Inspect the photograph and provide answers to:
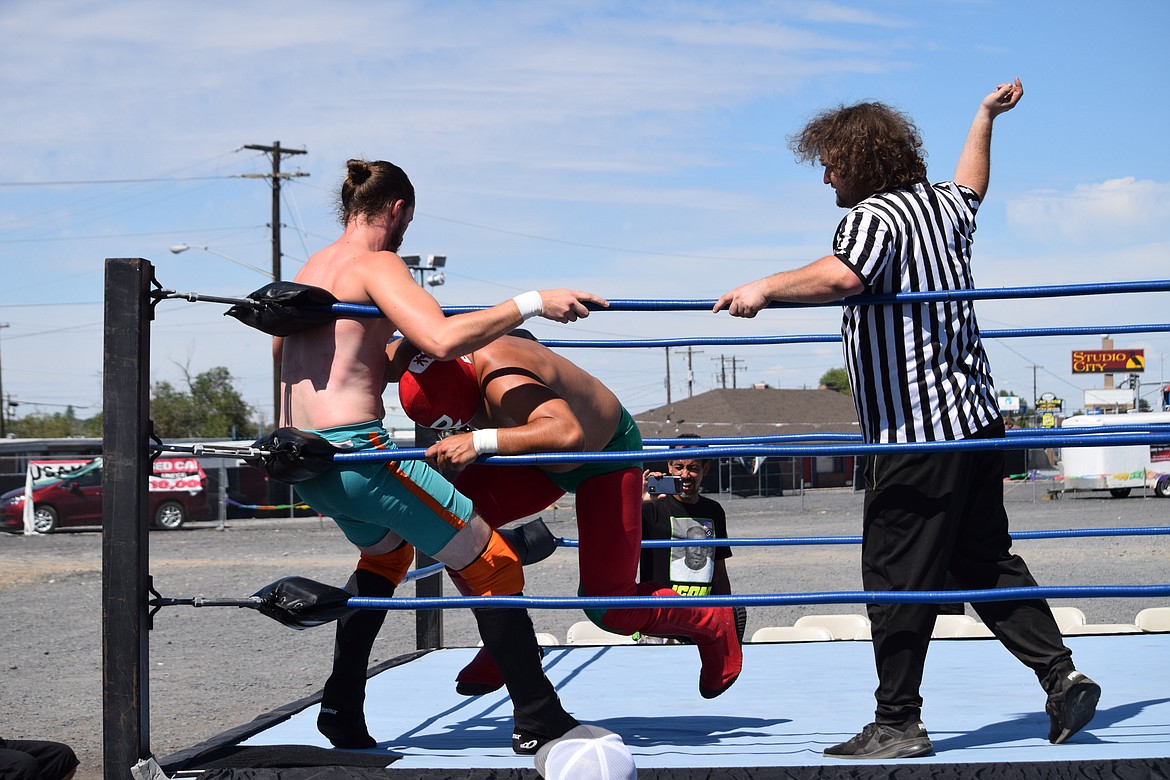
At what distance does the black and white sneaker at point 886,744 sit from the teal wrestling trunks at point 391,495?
3.67 feet

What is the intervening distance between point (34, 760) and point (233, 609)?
11.2 metres

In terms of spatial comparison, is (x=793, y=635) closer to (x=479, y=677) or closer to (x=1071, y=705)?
(x=479, y=677)

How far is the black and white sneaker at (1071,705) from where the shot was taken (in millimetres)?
2787

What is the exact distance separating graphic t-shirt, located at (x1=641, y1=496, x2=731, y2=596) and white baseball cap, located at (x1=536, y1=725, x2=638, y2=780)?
8.73ft

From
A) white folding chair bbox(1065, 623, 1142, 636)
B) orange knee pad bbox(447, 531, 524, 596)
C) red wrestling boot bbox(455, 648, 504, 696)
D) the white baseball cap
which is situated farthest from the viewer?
white folding chair bbox(1065, 623, 1142, 636)

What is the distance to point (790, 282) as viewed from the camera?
2.64 m

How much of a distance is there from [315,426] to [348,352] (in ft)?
0.70

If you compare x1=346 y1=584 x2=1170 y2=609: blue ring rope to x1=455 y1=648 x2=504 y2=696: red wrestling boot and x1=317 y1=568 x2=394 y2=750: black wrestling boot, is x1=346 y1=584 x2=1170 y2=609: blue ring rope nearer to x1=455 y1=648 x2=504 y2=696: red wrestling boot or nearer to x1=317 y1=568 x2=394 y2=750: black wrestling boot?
x1=317 y1=568 x2=394 y2=750: black wrestling boot

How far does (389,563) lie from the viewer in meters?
3.20

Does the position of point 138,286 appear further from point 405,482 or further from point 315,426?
point 405,482

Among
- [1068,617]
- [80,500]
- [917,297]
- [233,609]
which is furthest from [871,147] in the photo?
[80,500]

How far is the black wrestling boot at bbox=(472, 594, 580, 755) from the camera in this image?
2775 mm

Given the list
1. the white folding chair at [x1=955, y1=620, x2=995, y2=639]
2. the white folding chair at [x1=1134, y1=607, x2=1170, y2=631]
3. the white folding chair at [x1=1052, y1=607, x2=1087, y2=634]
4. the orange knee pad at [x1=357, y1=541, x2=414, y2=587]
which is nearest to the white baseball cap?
Answer: the orange knee pad at [x1=357, y1=541, x2=414, y2=587]

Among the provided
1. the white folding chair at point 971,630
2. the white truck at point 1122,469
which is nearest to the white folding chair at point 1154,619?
the white folding chair at point 971,630
